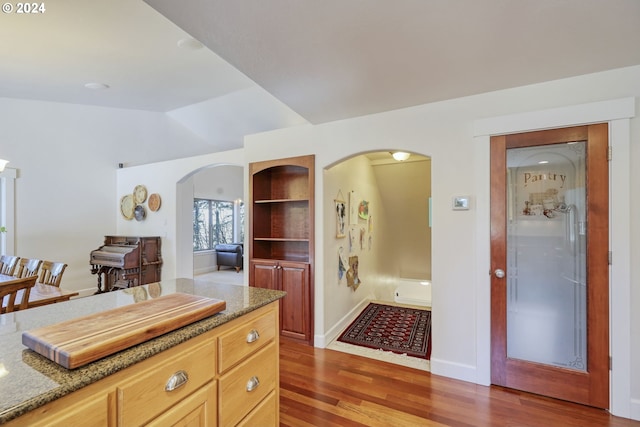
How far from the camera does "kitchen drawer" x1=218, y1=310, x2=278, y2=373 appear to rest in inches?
49.9

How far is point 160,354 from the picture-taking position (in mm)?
1009

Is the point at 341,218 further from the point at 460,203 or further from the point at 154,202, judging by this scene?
the point at 154,202

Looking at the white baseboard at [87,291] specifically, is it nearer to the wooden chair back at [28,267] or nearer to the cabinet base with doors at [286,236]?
the wooden chair back at [28,267]

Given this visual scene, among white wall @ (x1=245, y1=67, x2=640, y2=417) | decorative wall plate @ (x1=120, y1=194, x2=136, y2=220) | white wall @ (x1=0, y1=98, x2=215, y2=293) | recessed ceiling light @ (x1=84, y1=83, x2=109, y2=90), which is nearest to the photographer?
white wall @ (x1=245, y1=67, x2=640, y2=417)

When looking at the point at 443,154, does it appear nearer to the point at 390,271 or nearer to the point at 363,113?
the point at 363,113

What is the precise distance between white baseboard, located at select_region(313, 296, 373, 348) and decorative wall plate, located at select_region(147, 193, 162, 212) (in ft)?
12.9

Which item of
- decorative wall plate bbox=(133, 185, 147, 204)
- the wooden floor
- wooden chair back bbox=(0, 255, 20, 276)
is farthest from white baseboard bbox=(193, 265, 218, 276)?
the wooden floor

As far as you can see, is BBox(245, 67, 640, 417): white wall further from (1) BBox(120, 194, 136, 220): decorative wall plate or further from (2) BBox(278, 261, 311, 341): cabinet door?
(1) BBox(120, 194, 136, 220): decorative wall plate

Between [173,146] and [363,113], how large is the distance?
520cm

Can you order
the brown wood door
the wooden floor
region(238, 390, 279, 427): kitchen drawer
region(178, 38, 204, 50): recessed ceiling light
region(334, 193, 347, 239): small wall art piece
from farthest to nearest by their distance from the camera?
region(334, 193, 347, 239): small wall art piece < region(178, 38, 204, 50): recessed ceiling light < the brown wood door < the wooden floor < region(238, 390, 279, 427): kitchen drawer

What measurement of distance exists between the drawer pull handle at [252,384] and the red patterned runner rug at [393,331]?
6.27 feet

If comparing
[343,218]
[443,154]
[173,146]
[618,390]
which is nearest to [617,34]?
[443,154]

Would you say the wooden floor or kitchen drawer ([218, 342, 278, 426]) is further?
the wooden floor

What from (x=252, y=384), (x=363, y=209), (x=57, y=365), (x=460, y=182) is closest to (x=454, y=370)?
(x=460, y=182)
